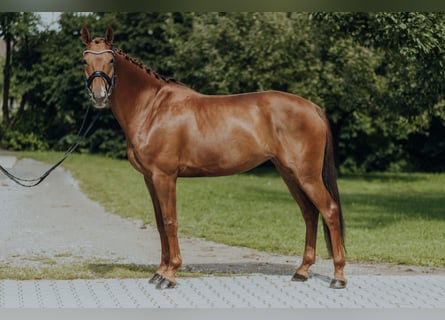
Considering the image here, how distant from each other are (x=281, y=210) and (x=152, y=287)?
6.28 m

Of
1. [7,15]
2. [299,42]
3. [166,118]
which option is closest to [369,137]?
[299,42]

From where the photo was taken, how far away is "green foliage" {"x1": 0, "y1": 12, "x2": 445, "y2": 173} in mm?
17438

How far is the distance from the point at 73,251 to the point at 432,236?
4.37 m

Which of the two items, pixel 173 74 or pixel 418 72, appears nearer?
pixel 418 72

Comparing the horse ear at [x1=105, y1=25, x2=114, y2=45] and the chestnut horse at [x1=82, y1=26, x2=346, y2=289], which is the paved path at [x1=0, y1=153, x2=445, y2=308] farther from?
the horse ear at [x1=105, y1=25, x2=114, y2=45]

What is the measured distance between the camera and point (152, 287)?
6195 mm

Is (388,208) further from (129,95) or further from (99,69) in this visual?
(99,69)

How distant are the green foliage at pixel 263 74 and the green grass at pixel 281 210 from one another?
5.10 feet

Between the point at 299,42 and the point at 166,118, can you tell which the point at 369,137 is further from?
the point at 166,118

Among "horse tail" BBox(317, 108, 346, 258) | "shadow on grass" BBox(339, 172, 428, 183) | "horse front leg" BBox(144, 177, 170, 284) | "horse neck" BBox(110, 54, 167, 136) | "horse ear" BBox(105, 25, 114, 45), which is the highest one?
"horse ear" BBox(105, 25, 114, 45)

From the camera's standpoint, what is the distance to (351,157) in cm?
2105

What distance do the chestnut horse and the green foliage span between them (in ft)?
19.7

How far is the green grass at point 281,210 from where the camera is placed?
351 inches

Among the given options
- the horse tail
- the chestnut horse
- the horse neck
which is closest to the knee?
the chestnut horse
